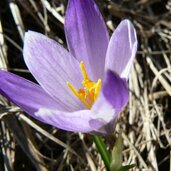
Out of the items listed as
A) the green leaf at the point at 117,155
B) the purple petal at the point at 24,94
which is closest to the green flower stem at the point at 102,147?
the green leaf at the point at 117,155

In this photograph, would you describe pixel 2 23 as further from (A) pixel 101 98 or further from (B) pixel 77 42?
(A) pixel 101 98

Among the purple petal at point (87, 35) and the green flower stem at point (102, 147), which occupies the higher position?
the purple petal at point (87, 35)

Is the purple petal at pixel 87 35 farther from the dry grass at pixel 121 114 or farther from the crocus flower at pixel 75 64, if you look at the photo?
the dry grass at pixel 121 114

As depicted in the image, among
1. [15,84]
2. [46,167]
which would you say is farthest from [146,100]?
[15,84]

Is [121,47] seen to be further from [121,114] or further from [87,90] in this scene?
[121,114]

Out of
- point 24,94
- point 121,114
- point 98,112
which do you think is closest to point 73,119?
point 98,112
